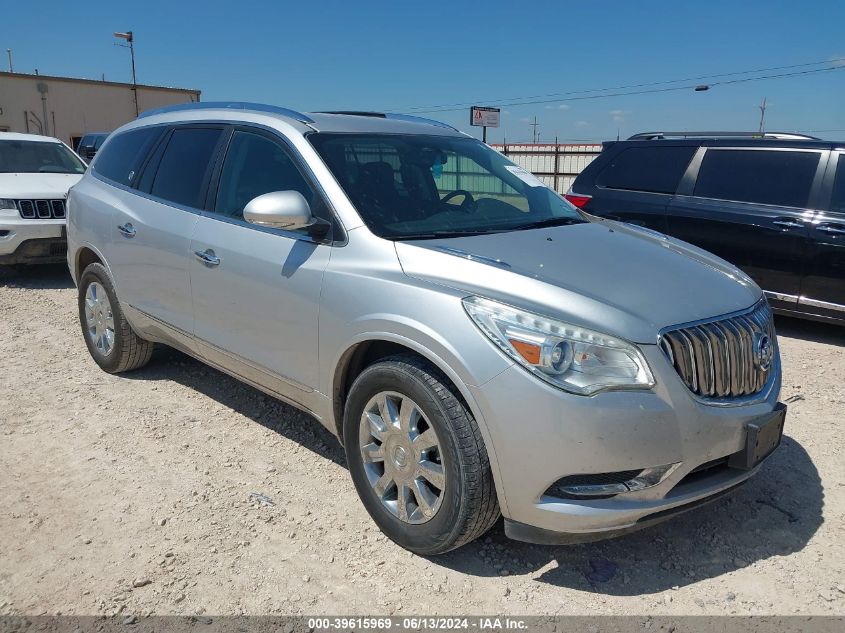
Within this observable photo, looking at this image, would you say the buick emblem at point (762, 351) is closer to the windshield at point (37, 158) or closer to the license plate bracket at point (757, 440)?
the license plate bracket at point (757, 440)

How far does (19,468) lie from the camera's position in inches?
144

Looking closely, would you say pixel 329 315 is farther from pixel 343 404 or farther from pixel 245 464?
pixel 245 464

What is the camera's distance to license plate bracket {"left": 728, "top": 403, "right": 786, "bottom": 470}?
263 cm

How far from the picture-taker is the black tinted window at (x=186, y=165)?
3.96m

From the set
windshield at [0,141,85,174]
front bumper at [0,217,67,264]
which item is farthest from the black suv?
windshield at [0,141,85,174]

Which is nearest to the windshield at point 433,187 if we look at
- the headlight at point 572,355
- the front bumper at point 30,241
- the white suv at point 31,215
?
Answer: the headlight at point 572,355

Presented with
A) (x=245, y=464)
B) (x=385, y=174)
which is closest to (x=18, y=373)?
(x=245, y=464)

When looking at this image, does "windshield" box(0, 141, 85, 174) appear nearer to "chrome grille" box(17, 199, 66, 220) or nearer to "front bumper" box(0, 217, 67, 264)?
"chrome grille" box(17, 199, 66, 220)

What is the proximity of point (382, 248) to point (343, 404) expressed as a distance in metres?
0.76

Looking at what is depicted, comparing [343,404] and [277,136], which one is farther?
[277,136]

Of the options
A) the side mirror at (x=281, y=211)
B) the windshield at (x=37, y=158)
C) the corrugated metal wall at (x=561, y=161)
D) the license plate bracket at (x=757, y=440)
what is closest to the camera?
the license plate bracket at (x=757, y=440)

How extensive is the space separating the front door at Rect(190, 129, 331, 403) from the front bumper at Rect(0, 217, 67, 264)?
5257 millimetres

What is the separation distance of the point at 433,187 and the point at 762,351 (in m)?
1.75

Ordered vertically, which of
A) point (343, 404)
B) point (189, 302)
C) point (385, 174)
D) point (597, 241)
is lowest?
point (343, 404)
